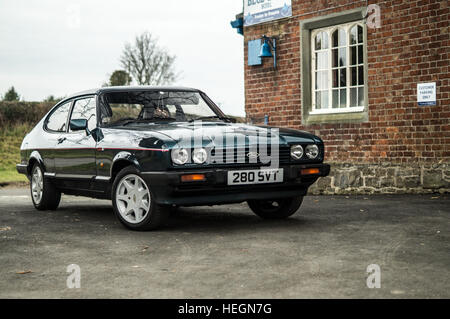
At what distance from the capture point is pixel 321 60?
12234 mm

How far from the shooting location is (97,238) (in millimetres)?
6082

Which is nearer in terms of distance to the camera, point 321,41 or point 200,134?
point 200,134

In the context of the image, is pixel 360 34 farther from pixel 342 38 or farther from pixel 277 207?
pixel 277 207

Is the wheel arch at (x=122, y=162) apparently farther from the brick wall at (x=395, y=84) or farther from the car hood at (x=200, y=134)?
the brick wall at (x=395, y=84)

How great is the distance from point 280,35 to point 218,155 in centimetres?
728

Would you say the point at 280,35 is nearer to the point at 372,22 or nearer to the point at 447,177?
the point at 372,22

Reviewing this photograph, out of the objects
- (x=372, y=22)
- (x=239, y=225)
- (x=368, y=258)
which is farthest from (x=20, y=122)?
(x=368, y=258)

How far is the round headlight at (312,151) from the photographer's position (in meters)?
6.68

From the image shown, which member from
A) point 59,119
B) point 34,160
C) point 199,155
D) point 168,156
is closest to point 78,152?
point 59,119

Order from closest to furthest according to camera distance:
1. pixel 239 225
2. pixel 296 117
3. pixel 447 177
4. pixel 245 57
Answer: pixel 239 225 → pixel 447 177 → pixel 296 117 → pixel 245 57

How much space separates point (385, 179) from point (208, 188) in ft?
18.7

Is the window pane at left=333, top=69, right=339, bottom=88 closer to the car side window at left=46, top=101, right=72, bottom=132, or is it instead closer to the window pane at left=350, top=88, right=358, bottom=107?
the window pane at left=350, top=88, right=358, bottom=107

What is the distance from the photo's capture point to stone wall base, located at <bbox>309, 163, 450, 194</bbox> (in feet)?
33.4

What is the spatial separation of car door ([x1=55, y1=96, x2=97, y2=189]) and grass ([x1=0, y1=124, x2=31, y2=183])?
38.3 ft
